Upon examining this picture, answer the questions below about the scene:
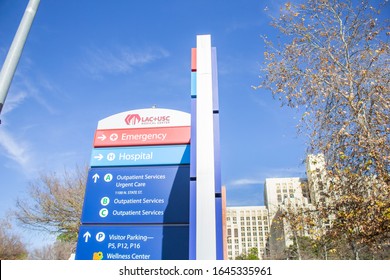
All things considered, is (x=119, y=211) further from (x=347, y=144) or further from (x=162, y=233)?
(x=347, y=144)

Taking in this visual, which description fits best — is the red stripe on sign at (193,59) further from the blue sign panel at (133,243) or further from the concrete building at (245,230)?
the concrete building at (245,230)

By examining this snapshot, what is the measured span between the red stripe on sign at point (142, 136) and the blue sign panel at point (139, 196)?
45 cm

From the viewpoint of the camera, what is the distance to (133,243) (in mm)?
4195

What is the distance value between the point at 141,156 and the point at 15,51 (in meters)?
2.20

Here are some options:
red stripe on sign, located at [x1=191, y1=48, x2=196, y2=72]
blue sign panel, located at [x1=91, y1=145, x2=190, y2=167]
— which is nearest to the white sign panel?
blue sign panel, located at [x1=91, y1=145, x2=190, y2=167]

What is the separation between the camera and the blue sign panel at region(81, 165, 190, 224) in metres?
4.39

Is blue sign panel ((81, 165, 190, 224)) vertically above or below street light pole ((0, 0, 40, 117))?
below

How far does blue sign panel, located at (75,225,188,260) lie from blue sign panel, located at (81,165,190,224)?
0.13 metres

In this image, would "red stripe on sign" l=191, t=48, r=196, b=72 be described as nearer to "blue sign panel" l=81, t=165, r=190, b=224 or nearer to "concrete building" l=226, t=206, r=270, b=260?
"blue sign panel" l=81, t=165, r=190, b=224

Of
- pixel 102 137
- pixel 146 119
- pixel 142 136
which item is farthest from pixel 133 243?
pixel 146 119

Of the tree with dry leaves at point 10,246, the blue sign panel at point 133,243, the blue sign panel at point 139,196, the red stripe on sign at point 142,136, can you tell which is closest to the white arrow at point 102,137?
the red stripe on sign at point 142,136

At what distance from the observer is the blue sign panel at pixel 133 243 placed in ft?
13.6

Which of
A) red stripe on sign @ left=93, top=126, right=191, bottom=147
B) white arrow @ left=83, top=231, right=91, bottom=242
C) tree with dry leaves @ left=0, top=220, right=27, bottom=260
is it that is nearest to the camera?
white arrow @ left=83, top=231, right=91, bottom=242

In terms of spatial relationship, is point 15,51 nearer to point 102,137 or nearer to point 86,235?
point 102,137
